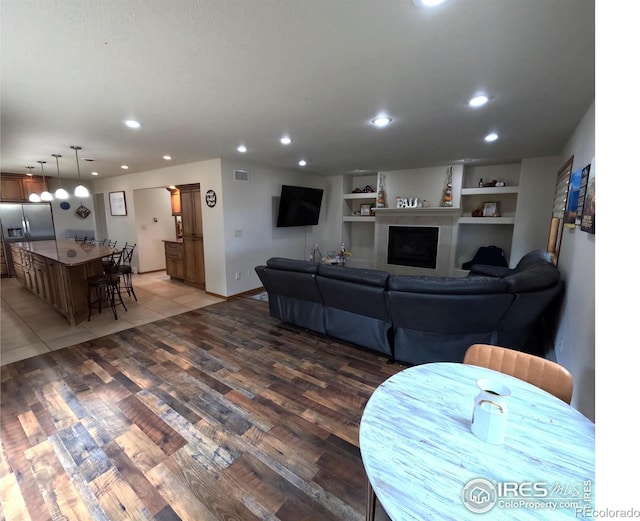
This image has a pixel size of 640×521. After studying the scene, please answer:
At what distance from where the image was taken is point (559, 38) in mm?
1528

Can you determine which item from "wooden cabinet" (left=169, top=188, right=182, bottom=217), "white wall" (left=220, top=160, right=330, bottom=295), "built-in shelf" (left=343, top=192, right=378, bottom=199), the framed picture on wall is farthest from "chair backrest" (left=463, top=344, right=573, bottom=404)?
the framed picture on wall

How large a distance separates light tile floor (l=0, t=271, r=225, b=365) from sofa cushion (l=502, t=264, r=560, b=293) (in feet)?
13.8

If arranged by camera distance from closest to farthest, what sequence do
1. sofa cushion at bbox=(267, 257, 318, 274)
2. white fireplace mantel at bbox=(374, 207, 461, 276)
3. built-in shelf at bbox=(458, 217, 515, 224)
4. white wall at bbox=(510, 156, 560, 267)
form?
1. sofa cushion at bbox=(267, 257, 318, 274)
2. white wall at bbox=(510, 156, 560, 267)
3. built-in shelf at bbox=(458, 217, 515, 224)
4. white fireplace mantel at bbox=(374, 207, 461, 276)

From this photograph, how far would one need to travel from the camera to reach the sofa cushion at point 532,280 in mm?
2312

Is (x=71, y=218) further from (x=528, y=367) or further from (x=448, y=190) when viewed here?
(x=528, y=367)

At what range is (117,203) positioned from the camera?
22.5ft

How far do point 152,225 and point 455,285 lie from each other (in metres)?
7.03

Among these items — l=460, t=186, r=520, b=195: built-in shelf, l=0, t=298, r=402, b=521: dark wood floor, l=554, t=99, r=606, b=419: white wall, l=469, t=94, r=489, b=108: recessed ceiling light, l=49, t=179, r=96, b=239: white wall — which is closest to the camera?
l=0, t=298, r=402, b=521: dark wood floor

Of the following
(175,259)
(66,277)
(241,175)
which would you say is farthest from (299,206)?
(66,277)

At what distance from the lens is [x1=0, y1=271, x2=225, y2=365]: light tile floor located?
10.5 ft

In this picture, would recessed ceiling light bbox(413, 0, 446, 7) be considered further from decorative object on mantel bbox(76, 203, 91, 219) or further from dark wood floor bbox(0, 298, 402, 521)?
decorative object on mantel bbox(76, 203, 91, 219)

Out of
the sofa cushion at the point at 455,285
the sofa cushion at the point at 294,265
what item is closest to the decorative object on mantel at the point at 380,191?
the sofa cushion at the point at 294,265
